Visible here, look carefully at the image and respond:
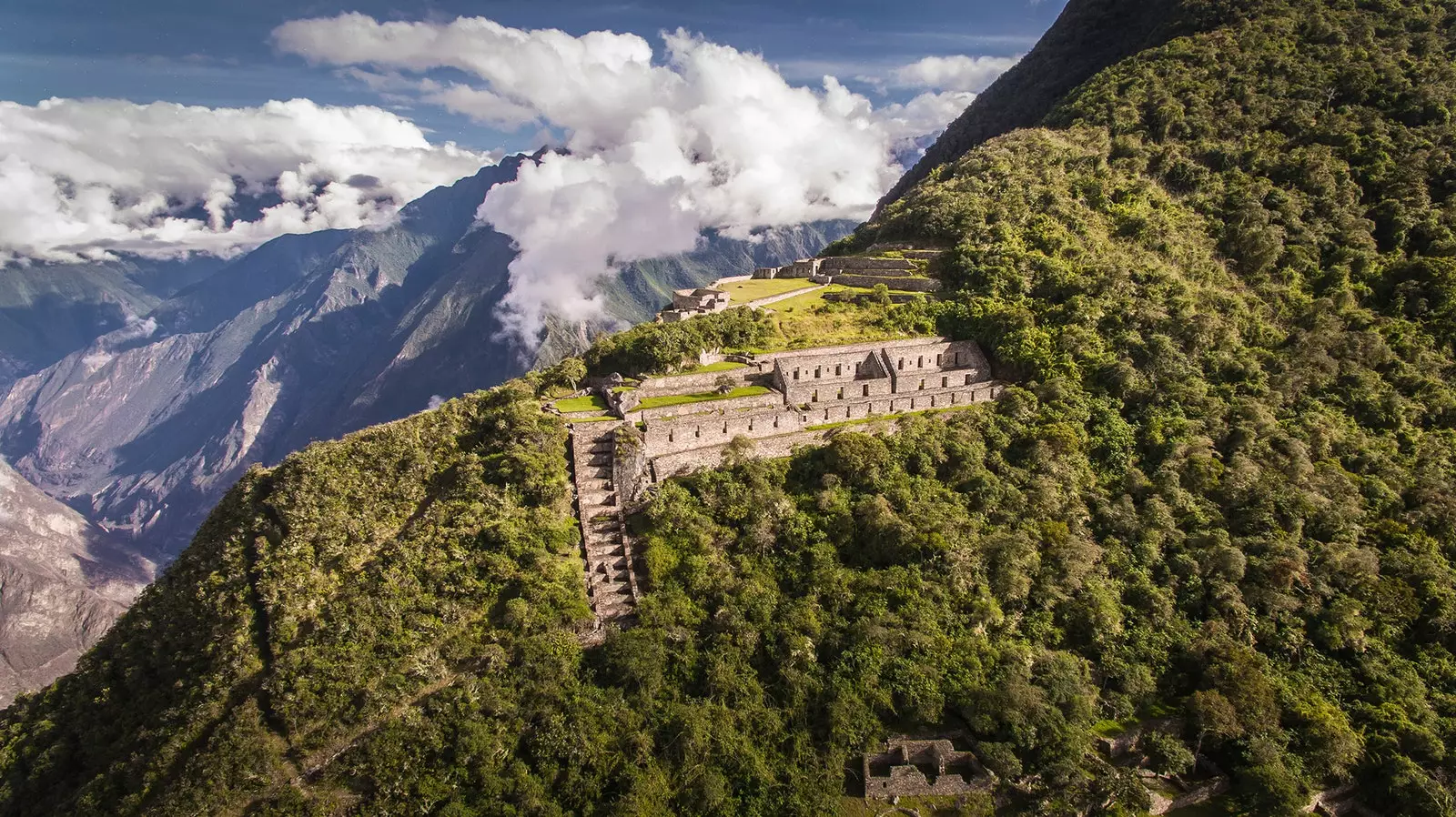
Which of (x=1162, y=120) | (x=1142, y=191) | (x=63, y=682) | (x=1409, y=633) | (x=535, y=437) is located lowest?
(x=1409, y=633)

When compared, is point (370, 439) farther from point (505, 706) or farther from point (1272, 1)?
point (1272, 1)

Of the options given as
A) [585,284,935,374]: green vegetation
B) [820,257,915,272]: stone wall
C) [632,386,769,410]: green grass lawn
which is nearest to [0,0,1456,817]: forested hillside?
[585,284,935,374]: green vegetation

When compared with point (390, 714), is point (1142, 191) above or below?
above

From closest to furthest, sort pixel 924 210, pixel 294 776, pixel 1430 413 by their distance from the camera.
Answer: pixel 294 776, pixel 1430 413, pixel 924 210

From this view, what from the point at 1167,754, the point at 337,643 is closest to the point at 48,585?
the point at 337,643

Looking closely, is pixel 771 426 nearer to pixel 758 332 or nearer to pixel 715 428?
pixel 715 428

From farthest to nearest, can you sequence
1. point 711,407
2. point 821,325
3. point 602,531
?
1. point 821,325
2. point 711,407
3. point 602,531

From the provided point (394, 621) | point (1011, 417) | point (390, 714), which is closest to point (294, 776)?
point (390, 714)
